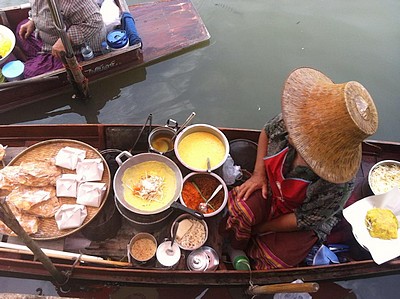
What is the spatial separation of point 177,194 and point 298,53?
130 inches

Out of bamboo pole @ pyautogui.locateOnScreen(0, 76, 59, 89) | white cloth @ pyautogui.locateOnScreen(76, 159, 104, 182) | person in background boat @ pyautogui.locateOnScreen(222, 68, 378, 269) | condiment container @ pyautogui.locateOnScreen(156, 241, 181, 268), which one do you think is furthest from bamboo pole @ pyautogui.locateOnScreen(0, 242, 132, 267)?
bamboo pole @ pyautogui.locateOnScreen(0, 76, 59, 89)

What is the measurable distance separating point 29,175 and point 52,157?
268 millimetres

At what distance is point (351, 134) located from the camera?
1.94 metres

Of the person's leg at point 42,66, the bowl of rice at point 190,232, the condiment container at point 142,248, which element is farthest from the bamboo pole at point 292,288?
the person's leg at point 42,66

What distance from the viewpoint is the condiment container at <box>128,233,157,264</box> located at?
9.32 feet

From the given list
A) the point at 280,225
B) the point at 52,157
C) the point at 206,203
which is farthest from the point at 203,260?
the point at 52,157

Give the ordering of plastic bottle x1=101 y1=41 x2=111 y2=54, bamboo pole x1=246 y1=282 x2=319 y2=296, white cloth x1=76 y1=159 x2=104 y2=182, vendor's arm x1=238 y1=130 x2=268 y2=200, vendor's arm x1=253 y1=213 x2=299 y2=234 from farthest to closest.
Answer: plastic bottle x1=101 y1=41 x2=111 y2=54 → white cloth x1=76 y1=159 x2=104 y2=182 → vendor's arm x1=238 y1=130 x2=268 y2=200 → vendor's arm x1=253 y1=213 x2=299 y2=234 → bamboo pole x1=246 y1=282 x2=319 y2=296

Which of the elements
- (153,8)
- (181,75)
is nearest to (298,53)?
(181,75)

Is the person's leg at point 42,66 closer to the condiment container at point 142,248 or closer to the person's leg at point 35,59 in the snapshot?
the person's leg at point 35,59

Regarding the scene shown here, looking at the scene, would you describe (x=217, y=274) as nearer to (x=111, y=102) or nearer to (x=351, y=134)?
(x=351, y=134)

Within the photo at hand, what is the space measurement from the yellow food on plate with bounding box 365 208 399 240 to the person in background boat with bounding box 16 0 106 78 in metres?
3.36

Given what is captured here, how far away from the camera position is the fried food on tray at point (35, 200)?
2688 mm

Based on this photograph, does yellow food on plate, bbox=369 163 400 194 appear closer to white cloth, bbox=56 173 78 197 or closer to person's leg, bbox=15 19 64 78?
white cloth, bbox=56 173 78 197

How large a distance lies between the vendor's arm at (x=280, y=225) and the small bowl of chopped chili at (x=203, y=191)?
36 cm
